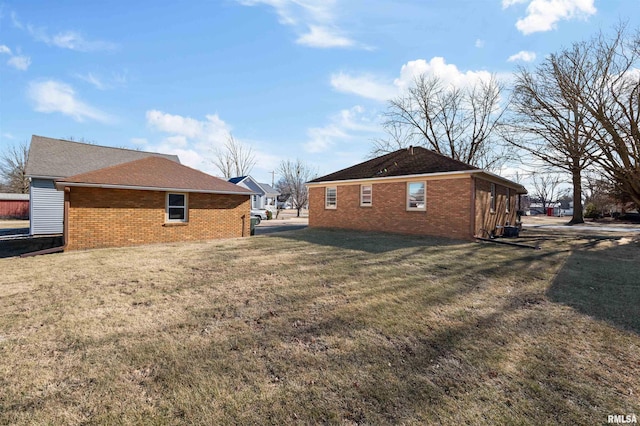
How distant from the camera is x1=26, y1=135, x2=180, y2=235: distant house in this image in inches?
635

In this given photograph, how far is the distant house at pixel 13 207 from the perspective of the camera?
30.0 meters

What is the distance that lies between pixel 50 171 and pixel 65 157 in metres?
2.09

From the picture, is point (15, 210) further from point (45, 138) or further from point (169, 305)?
point (169, 305)

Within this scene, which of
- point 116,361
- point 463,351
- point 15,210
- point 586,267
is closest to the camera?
point 116,361

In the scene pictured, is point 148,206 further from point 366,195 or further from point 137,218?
point 366,195

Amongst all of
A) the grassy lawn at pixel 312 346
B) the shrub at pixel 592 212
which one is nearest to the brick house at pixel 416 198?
the grassy lawn at pixel 312 346

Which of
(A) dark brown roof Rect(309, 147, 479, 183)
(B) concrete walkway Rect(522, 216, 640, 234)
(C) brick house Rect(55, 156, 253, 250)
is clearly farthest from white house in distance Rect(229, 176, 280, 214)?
(B) concrete walkway Rect(522, 216, 640, 234)

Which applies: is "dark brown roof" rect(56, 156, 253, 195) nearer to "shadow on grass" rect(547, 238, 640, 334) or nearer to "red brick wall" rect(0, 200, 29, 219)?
"shadow on grass" rect(547, 238, 640, 334)

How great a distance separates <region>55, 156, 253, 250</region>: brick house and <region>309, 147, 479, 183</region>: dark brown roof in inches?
276

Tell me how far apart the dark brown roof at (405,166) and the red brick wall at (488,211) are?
5.02 ft

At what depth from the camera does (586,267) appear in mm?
8602

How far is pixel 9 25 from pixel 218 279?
11334 mm

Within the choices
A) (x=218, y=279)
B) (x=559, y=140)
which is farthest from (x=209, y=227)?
(x=559, y=140)

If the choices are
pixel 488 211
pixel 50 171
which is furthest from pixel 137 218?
pixel 488 211
